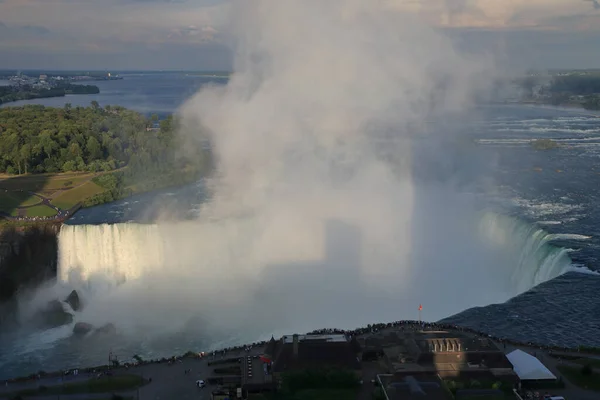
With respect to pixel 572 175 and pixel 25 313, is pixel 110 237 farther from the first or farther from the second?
pixel 572 175

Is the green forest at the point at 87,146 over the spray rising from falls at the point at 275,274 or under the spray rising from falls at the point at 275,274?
over

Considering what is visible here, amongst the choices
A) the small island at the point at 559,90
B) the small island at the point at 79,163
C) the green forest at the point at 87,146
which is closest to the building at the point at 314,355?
the small island at the point at 79,163

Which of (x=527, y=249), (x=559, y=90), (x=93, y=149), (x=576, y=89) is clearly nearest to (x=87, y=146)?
(x=93, y=149)

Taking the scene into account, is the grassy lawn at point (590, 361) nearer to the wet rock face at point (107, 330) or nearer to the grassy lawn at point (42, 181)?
the wet rock face at point (107, 330)

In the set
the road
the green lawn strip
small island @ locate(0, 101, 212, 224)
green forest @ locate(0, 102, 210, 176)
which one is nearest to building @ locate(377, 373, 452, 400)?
the green lawn strip

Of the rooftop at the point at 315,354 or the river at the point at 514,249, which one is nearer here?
the rooftop at the point at 315,354

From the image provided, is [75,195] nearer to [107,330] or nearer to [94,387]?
[107,330]

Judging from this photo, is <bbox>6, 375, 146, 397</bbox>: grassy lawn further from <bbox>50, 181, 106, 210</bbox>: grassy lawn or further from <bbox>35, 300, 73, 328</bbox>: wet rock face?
<bbox>50, 181, 106, 210</bbox>: grassy lawn

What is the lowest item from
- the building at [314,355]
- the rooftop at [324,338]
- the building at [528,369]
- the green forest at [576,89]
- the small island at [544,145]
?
the building at [528,369]
